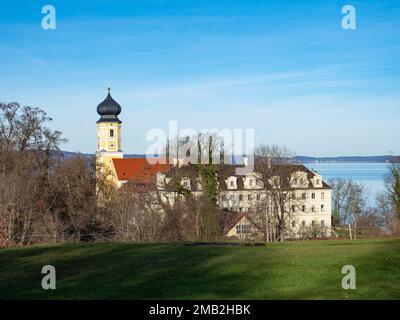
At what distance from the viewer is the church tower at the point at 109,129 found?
97125mm

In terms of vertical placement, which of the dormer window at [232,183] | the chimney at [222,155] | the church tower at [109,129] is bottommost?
A: the dormer window at [232,183]

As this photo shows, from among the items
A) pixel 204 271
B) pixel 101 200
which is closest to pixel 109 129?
pixel 101 200

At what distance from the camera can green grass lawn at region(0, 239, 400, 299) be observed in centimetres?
1355

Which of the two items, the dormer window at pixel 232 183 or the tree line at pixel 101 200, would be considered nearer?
the tree line at pixel 101 200

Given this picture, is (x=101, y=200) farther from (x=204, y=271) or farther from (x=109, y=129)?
(x=109, y=129)

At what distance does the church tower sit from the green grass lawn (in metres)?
76.2

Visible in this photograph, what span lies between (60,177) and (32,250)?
3039cm

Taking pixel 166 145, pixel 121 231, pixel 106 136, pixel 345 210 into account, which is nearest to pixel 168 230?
pixel 121 231

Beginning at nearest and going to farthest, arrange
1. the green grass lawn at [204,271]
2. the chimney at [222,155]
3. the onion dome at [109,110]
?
the green grass lawn at [204,271], the chimney at [222,155], the onion dome at [109,110]

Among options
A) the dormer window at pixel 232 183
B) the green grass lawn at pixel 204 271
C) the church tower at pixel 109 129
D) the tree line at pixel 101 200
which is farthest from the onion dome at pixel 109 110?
the green grass lawn at pixel 204 271

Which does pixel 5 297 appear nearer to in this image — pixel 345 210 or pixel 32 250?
pixel 32 250

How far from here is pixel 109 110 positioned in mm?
97438

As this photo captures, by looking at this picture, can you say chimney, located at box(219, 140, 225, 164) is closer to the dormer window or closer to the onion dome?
the dormer window

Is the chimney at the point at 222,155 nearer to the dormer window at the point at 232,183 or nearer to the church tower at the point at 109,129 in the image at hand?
the dormer window at the point at 232,183
